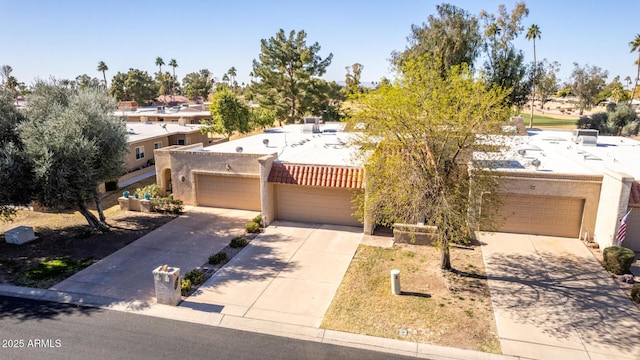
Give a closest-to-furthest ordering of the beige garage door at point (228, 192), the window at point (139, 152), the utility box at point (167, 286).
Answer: the utility box at point (167, 286), the beige garage door at point (228, 192), the window at point (139, 152)

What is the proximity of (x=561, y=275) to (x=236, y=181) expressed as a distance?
16.7 meters

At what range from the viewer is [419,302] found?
13.6 m

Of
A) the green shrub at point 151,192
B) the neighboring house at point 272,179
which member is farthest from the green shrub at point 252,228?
the green shrub at point 151,192

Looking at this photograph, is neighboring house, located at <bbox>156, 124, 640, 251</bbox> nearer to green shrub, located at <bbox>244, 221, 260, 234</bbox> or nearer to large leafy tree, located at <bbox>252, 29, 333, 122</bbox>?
green shrub, located at <bbox>244, 221, 260, 234</bbox>

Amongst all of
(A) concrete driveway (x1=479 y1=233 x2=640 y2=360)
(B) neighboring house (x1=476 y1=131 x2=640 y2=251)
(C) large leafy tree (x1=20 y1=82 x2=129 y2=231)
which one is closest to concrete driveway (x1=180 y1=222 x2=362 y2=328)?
(A) concrete driveway (x1=479 y1=233 x2=640 y2=360)

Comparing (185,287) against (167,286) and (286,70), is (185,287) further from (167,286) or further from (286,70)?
(286,70)

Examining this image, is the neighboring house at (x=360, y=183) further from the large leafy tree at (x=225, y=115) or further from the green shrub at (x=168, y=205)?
the large leafy tree at (x=225, y=115)

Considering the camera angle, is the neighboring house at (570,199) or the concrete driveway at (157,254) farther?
the neighboring house at (570,199)

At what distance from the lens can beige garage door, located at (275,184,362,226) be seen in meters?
21.1

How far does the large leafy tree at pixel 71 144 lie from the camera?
1741 centimetres

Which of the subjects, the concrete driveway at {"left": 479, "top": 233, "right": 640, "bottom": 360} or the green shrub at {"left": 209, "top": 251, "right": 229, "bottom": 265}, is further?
the green shrub at {"left": 209, "top": 251, "right": 229, "bottom": 265}

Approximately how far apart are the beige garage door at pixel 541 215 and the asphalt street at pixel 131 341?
38.4 feet

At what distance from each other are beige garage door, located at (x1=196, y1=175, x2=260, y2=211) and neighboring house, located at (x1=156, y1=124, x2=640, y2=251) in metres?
0.06

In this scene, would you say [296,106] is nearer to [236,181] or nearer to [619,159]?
[236,181]
